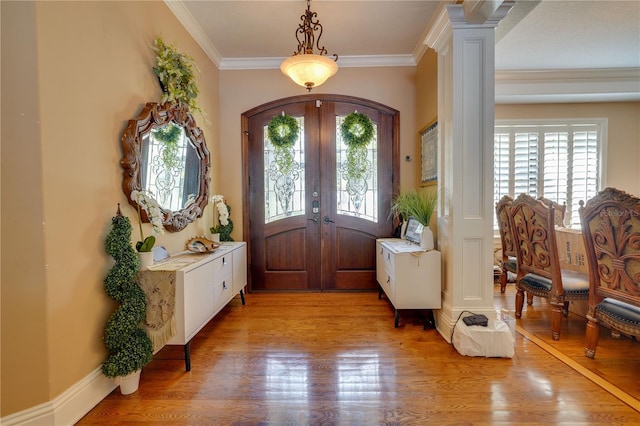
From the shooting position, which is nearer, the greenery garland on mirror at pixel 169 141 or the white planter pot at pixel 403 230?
the greenery garland on mirror at pixel 169 141

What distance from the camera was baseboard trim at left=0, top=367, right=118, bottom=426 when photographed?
55.3 inches

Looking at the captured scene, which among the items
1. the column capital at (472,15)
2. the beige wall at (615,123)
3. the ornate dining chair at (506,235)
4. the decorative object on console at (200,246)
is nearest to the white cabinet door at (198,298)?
the decorative object on console at (200,246)

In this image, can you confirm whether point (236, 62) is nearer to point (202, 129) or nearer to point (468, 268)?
point (202, 129)

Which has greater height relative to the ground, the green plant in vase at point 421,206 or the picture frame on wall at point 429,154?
the picture frame on wall at point 429,154

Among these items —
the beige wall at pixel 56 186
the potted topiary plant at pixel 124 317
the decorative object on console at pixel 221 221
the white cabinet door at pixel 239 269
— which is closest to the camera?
the beige wall at pixel 56 186

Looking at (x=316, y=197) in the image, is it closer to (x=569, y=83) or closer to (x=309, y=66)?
(x=309, y=66)

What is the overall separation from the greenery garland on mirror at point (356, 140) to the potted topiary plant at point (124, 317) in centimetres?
260

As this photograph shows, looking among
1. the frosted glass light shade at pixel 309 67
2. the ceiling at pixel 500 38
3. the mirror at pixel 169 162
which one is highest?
the ceiling at pixel 500 38

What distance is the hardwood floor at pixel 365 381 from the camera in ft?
5.21

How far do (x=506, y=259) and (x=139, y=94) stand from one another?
4086 millimetres

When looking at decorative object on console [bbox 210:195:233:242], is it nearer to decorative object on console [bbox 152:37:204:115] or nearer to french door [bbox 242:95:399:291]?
french door [bbox 242:95:399:291]

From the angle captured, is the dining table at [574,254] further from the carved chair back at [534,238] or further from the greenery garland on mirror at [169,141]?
the greenery garland on mirror at [169,141]

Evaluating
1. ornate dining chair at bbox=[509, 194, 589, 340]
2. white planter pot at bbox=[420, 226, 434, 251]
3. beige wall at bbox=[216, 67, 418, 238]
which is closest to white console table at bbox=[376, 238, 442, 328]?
white planter pot at bbox=[420, 226, 434, 251]

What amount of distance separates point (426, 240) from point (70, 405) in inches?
107
